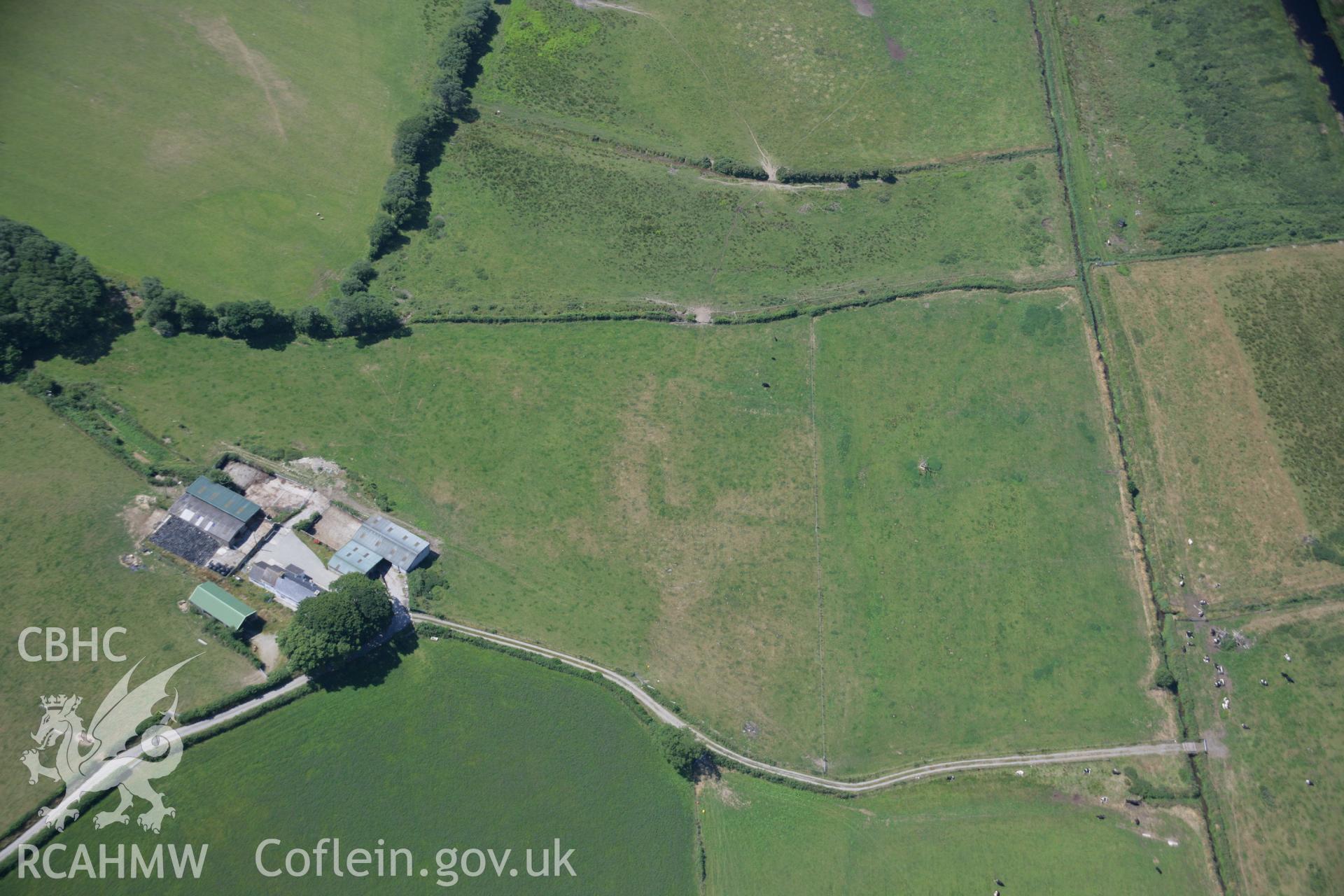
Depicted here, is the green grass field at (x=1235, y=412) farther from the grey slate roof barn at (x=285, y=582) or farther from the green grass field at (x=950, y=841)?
the grey slate roof barn at (x=285, y=582)

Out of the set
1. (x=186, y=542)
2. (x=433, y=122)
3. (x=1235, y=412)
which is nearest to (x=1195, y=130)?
(x=1235, y=412)

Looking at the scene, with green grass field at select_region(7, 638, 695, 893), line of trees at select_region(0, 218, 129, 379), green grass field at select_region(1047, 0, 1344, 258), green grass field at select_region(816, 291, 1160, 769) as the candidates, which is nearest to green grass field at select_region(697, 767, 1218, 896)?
green grass field at select_region(816, 291, 1160, 769)

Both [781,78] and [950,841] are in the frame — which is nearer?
[950,841]

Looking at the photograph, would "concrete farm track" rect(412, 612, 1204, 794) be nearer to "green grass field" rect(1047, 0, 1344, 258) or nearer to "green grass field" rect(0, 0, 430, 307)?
"green grass field" rect(0, 0, 430, 307)

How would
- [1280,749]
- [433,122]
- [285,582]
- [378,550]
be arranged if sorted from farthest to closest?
[433,122], [1280,749], [378,550], [285,582]

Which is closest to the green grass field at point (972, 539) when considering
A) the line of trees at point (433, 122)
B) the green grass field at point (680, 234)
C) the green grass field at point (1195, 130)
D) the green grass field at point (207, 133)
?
the green grass field at point (680, 234)

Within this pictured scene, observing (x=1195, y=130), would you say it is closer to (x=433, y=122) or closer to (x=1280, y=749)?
(x=1280, y=749)

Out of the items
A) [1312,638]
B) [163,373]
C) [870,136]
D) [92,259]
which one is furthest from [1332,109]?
[92,259]

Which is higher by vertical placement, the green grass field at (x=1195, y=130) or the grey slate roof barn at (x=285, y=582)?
the green grass field at (x=1195, y=130)
